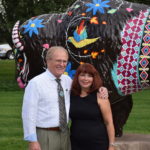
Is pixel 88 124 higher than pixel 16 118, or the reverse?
pixel 88 124

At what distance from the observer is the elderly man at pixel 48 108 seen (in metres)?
3.40

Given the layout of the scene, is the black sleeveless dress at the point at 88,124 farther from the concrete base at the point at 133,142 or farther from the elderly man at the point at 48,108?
the concrete base at the point at 133,142

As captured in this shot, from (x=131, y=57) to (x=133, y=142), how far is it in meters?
1.32

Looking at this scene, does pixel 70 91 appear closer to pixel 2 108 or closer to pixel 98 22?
pixel 98 22

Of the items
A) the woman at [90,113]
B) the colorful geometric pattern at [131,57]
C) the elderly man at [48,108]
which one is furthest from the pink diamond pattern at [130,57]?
the elderly man at [48,108]

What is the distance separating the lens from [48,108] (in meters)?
3.43

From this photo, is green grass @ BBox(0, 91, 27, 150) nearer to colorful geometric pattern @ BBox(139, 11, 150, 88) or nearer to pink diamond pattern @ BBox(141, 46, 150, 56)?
colorful geometric pattern @ BBox(139, 11, 150, 88)

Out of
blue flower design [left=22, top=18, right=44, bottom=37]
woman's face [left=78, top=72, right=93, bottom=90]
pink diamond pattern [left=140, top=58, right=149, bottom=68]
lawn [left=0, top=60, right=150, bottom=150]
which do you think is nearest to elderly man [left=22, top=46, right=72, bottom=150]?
woman's face [left=78, top=72, right=93, bottom=90]

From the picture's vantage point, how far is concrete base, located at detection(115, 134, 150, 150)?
5422mm

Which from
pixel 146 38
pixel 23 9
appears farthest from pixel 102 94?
pixel 23 9

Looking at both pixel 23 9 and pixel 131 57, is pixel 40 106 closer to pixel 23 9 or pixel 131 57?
pixel 131 57

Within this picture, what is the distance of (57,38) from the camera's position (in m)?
4.92

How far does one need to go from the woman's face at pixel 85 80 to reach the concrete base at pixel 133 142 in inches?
74.0

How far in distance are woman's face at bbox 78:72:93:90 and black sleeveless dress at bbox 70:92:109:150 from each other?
Result: 0.26 feet
